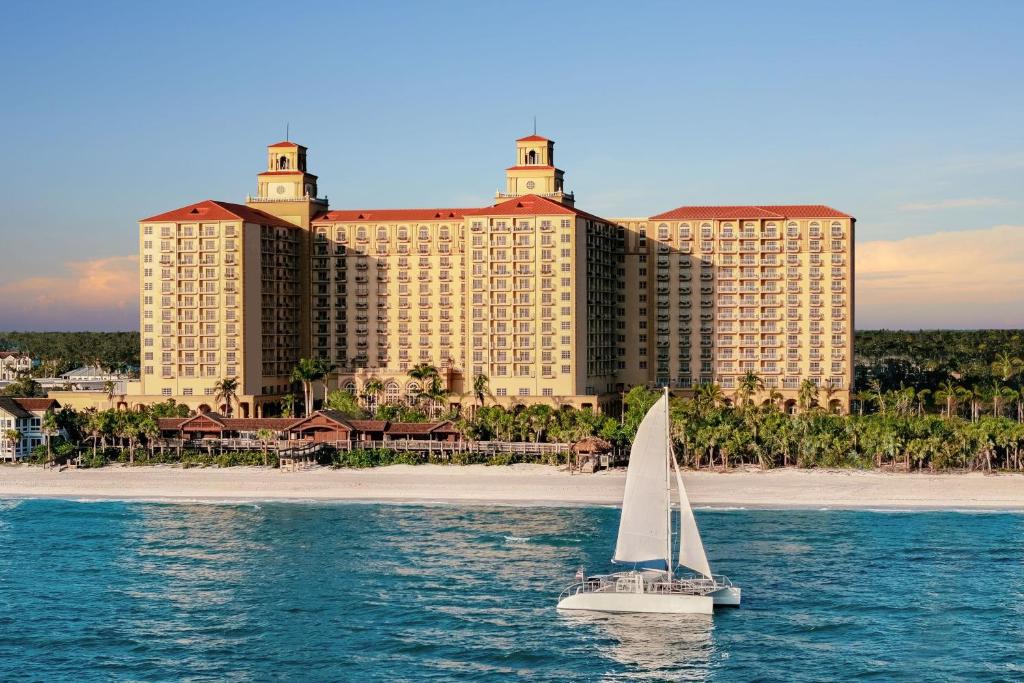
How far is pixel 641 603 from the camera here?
6706cm

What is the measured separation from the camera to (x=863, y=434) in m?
117

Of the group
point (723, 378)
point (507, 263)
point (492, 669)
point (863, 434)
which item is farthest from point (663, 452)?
point (723, 378)

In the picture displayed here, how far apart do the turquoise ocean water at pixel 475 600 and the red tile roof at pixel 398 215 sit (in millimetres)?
74060

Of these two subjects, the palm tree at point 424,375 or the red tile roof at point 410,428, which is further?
the palm tree at point 424,375

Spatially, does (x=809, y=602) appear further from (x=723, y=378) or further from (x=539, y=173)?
(x=539, y=173)

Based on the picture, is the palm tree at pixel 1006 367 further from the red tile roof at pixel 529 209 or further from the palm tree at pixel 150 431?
the palm tree at pixel 150 431

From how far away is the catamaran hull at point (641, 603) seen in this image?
218 feet

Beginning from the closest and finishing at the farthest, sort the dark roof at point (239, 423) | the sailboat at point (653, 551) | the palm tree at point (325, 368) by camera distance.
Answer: the sailboat at point (653, 551) → the dark roof at point (239, 423) → the palm tree at point (325, 368)

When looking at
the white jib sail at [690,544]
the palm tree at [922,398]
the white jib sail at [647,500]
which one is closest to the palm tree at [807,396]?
the palm tree at [922,398]

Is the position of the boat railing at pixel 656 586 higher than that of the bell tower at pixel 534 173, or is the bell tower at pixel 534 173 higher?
the bell tower at pixel 534 173

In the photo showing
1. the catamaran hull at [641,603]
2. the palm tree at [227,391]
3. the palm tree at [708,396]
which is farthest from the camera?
the palm tree at [227,391]

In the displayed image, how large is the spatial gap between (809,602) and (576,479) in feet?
142

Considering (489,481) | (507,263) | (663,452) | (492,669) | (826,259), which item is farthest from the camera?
(826,259)

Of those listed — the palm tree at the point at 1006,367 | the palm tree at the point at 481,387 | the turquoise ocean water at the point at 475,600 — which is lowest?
the turquoise ocean water at the point at 475,600
